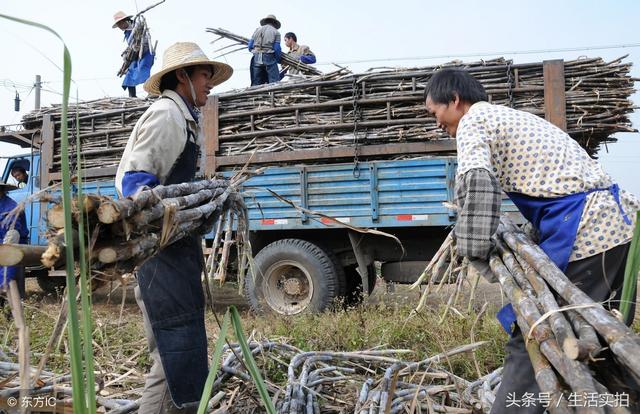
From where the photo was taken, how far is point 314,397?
271cm

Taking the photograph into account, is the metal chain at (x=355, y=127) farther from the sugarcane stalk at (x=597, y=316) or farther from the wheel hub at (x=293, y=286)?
the sugarcane stalk at (x=597, y=316)

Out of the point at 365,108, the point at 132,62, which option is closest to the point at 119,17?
the point at 132,62

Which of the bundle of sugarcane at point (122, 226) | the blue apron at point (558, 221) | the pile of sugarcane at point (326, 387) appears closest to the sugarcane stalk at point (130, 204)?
the bundle of sugarcane at point (122, 226)

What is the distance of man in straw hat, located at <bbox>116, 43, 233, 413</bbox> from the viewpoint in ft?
7.35

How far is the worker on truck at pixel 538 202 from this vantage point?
6.19ft

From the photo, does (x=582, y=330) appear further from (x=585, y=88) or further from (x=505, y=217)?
(x=585, y=88)

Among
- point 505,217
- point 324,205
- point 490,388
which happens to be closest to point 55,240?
point 505,217

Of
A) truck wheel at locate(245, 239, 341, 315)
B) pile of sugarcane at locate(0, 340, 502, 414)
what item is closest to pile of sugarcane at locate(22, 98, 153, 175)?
truck wheel at locate(245, 239, 341, 315)

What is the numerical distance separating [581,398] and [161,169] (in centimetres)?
182

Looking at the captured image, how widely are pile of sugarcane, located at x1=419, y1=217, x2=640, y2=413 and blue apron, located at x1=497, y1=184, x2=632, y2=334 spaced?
0.25 meters

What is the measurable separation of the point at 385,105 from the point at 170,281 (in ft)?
14.8

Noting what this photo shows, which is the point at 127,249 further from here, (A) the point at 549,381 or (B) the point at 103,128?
(B) the point at 103,128

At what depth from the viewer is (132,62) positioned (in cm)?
782

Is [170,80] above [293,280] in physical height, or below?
above
